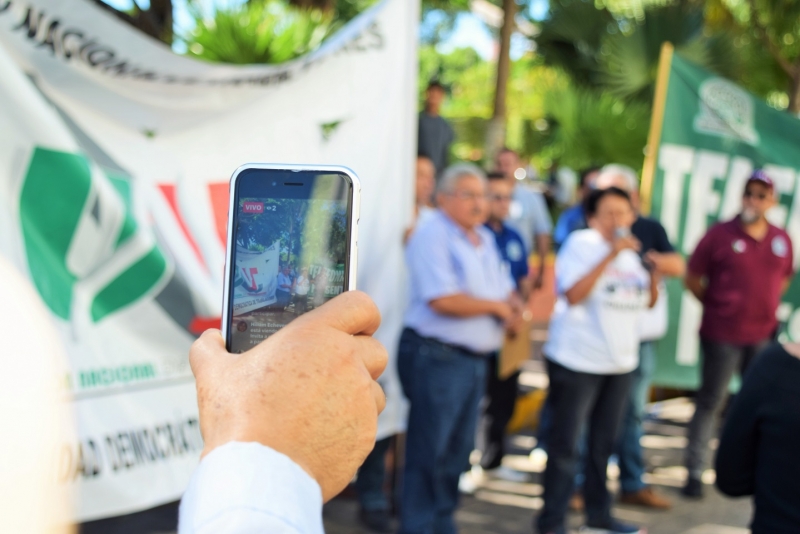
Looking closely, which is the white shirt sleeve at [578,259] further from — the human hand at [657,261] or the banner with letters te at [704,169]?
the banner with letters te at [704,169]

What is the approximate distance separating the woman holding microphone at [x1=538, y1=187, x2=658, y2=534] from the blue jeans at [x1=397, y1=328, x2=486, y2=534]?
16.5 inches

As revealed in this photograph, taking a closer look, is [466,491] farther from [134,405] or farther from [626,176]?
[134,405]

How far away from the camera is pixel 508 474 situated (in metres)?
5.27

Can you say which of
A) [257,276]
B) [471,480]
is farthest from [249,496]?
[471,480]

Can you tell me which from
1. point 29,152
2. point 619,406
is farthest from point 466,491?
point 29,152

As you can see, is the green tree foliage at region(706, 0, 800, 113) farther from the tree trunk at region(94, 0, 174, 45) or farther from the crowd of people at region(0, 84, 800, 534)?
the tree trunk at region(94, 0, 174, 45)

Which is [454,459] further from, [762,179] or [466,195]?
[762,179]

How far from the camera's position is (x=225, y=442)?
2.56 ft

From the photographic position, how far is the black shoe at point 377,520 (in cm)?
427

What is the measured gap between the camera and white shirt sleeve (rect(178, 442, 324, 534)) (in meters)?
0.71

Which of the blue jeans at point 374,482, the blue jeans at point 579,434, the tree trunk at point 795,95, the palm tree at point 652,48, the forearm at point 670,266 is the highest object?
the palm tree at point 652,48

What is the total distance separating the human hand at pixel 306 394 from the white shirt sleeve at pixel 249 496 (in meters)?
0.02

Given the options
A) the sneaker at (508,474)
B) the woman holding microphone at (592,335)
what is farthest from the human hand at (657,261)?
the sneaker at (508,474)

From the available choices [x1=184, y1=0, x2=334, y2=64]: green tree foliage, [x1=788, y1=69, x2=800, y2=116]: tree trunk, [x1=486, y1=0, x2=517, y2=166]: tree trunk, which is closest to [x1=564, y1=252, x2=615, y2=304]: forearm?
[x1=184, y1=0, x2=334, y2=64]: green tree foliage
